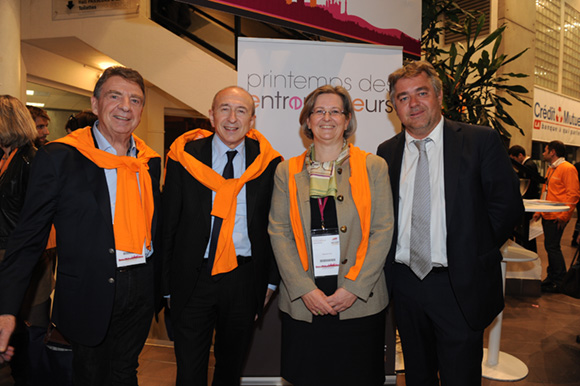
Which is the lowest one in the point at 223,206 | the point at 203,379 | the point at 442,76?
the point at 203,379

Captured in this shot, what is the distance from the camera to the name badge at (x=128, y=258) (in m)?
1.77

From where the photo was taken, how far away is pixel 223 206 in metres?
1.93

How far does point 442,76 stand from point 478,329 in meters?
2.26

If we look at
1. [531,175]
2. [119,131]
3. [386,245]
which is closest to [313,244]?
[386,245]

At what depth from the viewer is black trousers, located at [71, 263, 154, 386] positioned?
177cm

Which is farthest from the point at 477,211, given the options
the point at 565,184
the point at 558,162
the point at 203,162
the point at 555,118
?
the point at 555,118

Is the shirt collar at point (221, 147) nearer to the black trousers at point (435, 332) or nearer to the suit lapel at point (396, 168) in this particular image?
the suit lapel at point (396, 168)

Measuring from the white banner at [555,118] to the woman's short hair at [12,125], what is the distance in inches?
436

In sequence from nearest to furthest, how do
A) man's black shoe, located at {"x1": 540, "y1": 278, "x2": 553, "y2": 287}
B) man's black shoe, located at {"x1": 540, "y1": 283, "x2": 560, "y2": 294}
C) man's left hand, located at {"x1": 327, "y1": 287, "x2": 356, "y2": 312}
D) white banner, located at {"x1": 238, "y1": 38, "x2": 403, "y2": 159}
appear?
1. man's left hand, located at {"x1": 327, "y1": 287, "x2": 356, "y2": 312}
2. white banner, located at {"x1": 238, "y1": 38, "x2": 403, "y2": 159}
3. man's black shoe, located at {"x1": 540, "y1": 283, "x2": 560, "y2": 294}
4. man's black shoe, located at {"x1": 540, "y1": 278, "x2": 553, "y2": 287}

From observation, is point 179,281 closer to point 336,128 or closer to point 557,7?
point 336,128

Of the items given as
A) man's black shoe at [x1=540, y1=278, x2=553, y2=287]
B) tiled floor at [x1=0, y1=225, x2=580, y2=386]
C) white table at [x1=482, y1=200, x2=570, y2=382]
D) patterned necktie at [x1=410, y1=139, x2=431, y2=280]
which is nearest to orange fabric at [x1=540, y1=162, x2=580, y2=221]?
man's black shoe at [x1=540, y1=278, x2=553, y2=287]

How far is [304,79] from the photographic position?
2920 millimetres

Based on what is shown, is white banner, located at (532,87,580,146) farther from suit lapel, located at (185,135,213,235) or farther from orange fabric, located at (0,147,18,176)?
orange fabric, located at (0,147,18,176)

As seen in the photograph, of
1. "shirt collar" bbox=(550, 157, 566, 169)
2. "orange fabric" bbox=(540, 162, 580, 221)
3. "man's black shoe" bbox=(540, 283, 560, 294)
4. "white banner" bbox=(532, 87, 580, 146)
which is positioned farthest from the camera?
"white banner" bbox=(532, 87, 580, 146)
